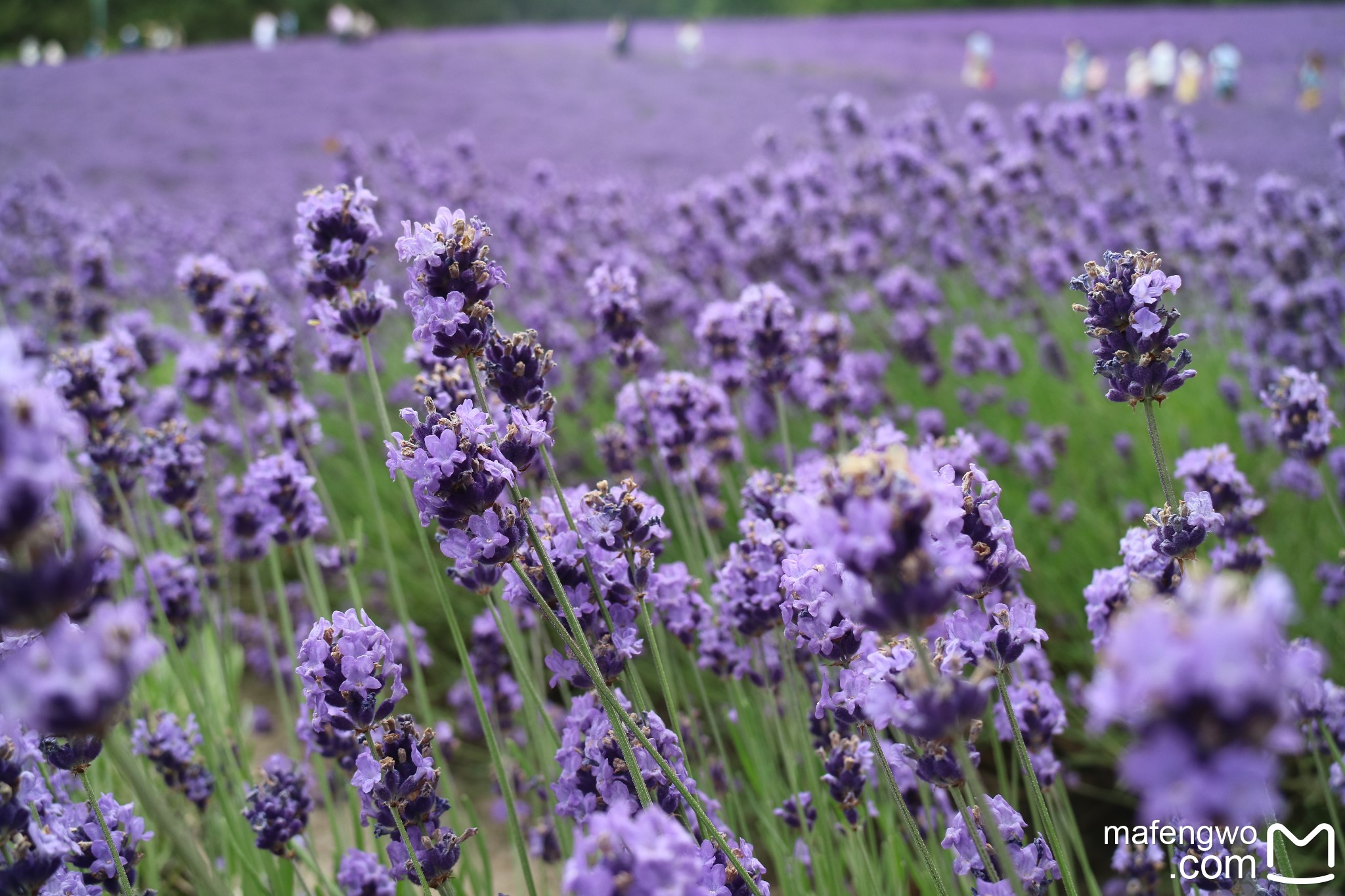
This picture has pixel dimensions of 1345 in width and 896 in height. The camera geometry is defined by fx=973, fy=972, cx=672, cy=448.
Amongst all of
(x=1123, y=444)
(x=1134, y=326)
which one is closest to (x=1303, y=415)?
(x=1134, y=326)

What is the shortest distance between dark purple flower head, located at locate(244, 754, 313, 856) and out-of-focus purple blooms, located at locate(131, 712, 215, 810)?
22 cm

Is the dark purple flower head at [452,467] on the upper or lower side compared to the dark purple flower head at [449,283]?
lower

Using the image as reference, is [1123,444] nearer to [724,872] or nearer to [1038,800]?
[1038,800]

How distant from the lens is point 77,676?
2.48ft

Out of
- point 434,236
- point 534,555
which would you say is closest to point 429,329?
point 434,236

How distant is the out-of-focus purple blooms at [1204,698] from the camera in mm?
587

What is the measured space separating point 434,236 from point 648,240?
5.27 metres

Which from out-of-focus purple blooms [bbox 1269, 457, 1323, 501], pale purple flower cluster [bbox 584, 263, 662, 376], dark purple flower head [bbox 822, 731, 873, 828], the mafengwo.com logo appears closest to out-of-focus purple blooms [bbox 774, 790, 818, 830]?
dark purple flower head [bbox 822, 731, 873, 828]

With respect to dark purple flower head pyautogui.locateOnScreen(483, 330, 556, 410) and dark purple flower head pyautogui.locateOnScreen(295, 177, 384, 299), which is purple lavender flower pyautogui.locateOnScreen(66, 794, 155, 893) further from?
dark purple flower head pyautogui.locateOnScreen(295, 177, 384, 299)

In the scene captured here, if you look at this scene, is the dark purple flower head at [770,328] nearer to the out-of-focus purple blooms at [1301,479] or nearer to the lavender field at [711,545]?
the lavender field at [711,545]

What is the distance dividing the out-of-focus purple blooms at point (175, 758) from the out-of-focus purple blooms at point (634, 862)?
1.50 metres

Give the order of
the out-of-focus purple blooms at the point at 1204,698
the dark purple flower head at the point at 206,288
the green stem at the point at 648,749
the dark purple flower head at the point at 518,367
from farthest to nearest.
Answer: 1. the dark purple flower head at the point at 206,288
2. the dark purple flower head at the point at 518,367
3. the green stem at the point at 648,749
4. the out-of-focus purple blooms at the point at 1204,698

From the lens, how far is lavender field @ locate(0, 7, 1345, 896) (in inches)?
34.4

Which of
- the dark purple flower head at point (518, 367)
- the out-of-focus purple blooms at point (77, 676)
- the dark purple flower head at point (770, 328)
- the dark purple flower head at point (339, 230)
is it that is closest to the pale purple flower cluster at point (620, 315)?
the dark purple flower head at point (770, 328)
